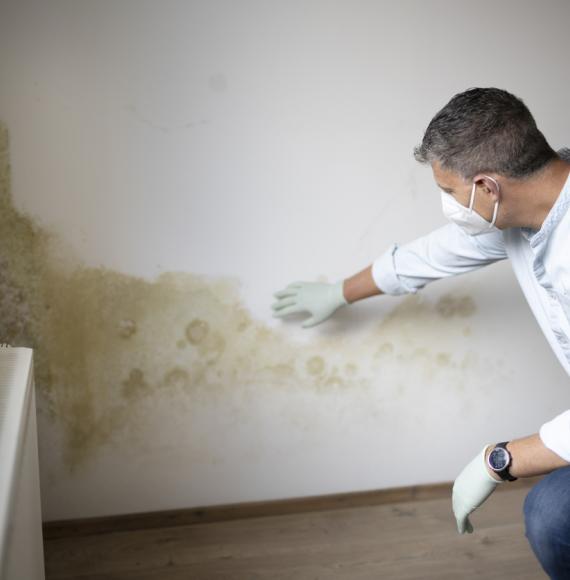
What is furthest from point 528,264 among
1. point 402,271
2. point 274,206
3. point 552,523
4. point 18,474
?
point 18,474

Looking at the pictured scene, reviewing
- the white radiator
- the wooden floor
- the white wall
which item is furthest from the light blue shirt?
the white radiator

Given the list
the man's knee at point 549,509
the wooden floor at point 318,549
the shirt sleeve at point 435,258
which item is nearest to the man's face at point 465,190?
the shirt sleeve at point 435,258

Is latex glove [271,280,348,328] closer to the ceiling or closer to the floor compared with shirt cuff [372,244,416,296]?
closer to the floor

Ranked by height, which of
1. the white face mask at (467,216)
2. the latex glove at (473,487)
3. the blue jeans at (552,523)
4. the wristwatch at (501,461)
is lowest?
the blue jeans at (552,523)

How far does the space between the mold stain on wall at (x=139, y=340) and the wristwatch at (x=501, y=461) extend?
0.82 meters

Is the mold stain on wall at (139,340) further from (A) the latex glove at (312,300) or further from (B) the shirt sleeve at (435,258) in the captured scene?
(B) the shirt sleeve at (435,258)

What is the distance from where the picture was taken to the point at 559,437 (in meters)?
1.33

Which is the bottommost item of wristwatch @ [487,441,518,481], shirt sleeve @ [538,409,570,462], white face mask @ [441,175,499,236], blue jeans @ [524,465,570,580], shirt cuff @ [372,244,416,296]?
blue jeans @ [524,465,570,580]

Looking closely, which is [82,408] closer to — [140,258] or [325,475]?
[140,258]

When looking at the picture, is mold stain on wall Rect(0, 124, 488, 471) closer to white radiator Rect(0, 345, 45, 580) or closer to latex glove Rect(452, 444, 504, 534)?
white radiator Rect(0, 345, 45, 580)

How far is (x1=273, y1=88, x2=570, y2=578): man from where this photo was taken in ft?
4.49

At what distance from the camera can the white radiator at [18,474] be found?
2.83ft

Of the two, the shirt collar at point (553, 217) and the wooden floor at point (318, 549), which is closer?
the shirt collar at point (553, 217)

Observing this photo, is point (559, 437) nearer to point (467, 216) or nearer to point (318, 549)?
point (467, 216)
